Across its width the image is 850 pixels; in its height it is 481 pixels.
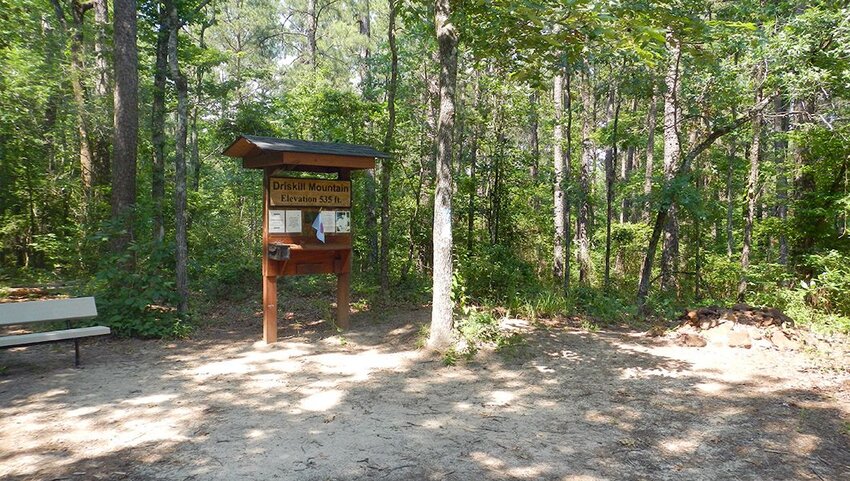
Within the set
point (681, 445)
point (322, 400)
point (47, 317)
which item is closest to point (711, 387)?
point (681, 445)

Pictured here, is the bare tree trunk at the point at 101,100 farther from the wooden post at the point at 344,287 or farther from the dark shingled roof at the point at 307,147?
the wooden post at the point at 344,287

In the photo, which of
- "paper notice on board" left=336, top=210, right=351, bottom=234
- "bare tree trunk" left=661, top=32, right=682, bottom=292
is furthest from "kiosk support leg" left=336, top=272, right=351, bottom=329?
"bare tree trunk" left=661, top=32, right=682, bottom=292

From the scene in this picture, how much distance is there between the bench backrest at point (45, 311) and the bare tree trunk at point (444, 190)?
14.9 ft

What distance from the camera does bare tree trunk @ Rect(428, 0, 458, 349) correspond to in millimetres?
6570

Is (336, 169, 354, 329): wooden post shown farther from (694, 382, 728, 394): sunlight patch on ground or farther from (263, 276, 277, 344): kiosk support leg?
(694, 382, 728, 394): sunlight patch on ground

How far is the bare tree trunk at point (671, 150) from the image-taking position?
31.1 feet

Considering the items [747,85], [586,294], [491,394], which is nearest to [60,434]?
[491,394]

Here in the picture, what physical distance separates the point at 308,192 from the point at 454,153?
16.8 ft

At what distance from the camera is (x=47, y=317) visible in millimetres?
6176

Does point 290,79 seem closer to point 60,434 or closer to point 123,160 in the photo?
point 123,160

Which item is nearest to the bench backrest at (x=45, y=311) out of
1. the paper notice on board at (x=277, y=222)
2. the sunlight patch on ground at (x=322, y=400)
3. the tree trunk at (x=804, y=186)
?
the paper notice on board at (x=277, y=222)

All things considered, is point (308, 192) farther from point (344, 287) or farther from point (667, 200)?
point (667, 200)

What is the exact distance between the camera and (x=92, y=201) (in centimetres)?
1177

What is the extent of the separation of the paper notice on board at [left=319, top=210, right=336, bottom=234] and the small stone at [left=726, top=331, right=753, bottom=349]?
587cm
